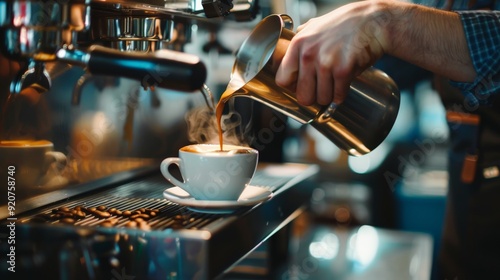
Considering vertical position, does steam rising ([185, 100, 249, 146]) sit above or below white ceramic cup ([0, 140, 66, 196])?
below

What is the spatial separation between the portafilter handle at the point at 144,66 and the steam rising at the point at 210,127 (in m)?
0.42

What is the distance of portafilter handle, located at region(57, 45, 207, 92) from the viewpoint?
31.0 inches

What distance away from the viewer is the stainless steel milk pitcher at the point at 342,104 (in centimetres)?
87

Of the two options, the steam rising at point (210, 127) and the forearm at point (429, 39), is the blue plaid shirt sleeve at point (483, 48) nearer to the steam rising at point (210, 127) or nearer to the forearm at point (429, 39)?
the forearm at point (429, 39)

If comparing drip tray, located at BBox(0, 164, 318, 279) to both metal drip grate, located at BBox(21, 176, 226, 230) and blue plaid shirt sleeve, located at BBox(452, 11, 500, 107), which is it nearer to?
metal drip grate, located at BBox(21, 176, 226, 230)

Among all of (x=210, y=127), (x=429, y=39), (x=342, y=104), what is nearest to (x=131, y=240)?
(x=342, y=104)

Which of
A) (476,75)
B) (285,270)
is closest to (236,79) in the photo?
(476,75)

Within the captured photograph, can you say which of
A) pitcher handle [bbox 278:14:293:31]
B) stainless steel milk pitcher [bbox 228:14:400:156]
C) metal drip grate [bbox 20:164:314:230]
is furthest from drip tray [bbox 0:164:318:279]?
pitcher handle [bbox 278:14:293:31]

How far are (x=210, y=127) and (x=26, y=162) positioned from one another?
56 cm

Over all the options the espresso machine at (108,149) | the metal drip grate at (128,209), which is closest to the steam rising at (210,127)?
the espresso machine at (108,149)

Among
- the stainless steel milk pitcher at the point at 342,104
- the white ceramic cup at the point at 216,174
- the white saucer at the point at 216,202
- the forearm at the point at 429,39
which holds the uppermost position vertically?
the forearm at the point at 429,39

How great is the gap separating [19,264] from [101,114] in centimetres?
37

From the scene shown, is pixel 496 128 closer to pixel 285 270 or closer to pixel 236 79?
pixel 285 270

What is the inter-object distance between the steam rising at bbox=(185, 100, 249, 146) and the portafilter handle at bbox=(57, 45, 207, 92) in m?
0.42
